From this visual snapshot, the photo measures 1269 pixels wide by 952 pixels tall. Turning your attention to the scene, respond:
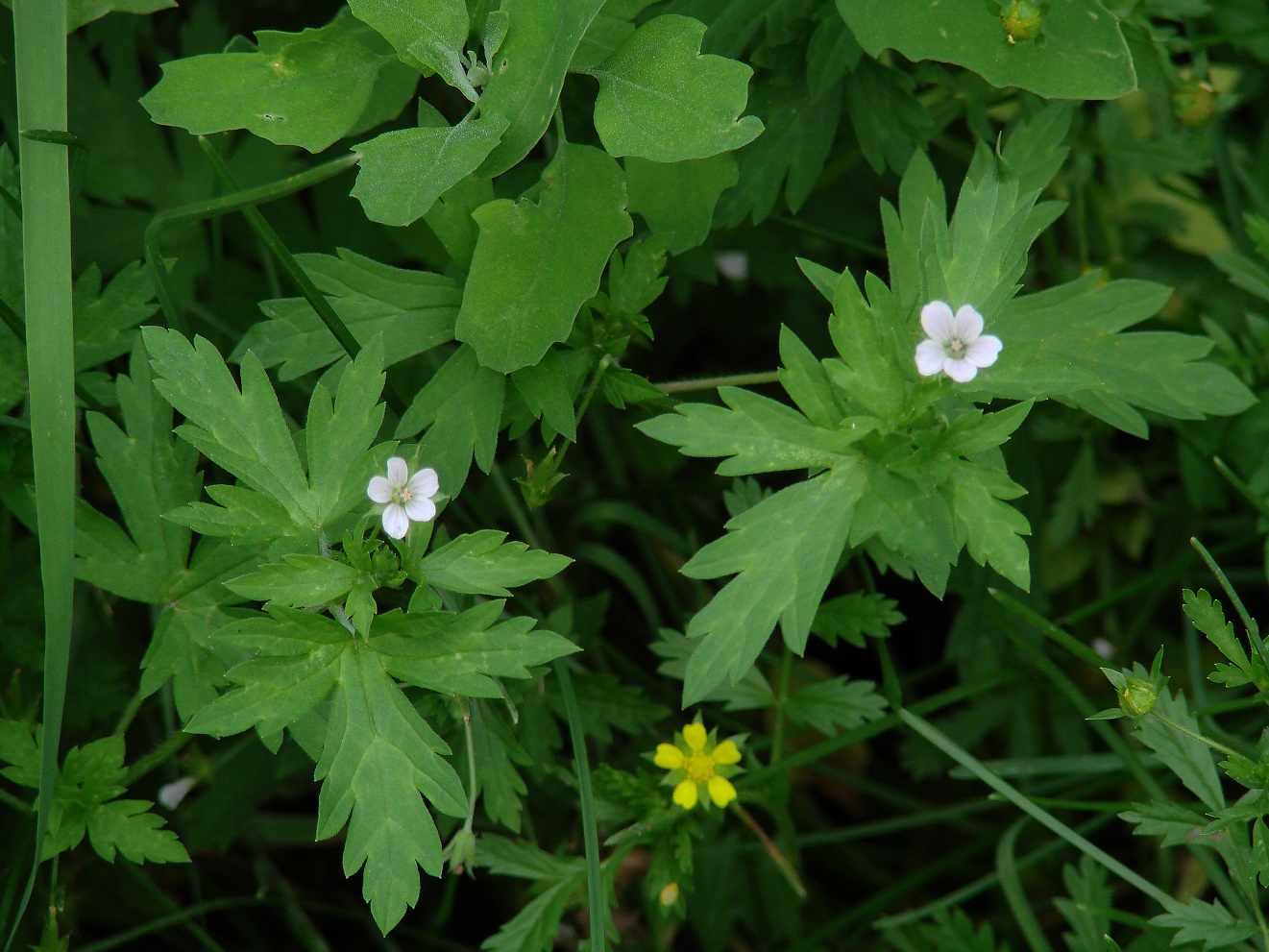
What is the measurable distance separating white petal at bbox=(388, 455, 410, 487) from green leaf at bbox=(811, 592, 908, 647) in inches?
40.0

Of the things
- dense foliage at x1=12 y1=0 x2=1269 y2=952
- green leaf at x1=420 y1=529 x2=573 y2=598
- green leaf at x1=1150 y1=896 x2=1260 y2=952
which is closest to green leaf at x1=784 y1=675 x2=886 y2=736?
dense foliage at x1=12 y1=0 x2=1269 y2=952

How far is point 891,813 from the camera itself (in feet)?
11.0

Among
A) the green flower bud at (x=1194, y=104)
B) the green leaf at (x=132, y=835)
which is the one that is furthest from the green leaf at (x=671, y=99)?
the green leaf at (x=132, y=835)

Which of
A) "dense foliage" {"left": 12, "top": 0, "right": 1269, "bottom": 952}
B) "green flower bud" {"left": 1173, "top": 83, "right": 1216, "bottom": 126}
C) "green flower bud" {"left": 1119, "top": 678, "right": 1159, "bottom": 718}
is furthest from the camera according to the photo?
"green flower bud" {"left": 1173, "top": 83, "right": 1216, "bottom": 126}

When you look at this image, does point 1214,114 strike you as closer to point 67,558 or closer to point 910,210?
point 910,210

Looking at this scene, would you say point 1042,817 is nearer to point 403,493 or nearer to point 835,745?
point 835,745

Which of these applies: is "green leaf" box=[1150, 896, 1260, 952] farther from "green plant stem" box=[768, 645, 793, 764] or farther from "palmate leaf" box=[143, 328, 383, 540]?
"palmate leaf" box=[143, 328, 383, 540]

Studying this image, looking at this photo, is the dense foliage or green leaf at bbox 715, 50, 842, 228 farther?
green leaf at bbox 715, 50, 842, 228

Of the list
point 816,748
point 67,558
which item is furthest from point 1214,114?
point 67,558

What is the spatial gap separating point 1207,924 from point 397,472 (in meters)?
1.78

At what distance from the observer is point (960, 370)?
1.66 m

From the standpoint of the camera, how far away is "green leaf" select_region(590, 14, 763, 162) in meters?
1.83

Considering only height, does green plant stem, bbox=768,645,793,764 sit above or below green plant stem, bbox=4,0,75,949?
below

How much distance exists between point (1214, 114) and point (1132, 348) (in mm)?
965
